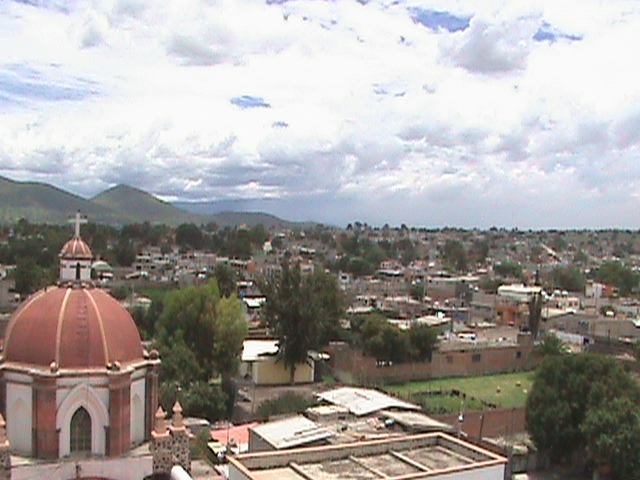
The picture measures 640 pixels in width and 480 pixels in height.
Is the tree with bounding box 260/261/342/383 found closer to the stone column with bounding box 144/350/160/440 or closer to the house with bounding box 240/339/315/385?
the house with bounding box 240/339/315/385

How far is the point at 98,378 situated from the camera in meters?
14.5

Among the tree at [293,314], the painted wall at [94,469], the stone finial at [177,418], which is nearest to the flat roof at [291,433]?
the stone finial at [177,418]

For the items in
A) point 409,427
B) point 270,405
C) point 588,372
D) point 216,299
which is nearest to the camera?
point 409,427

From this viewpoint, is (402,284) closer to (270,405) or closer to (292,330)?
(292,330)

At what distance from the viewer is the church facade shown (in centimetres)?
1420

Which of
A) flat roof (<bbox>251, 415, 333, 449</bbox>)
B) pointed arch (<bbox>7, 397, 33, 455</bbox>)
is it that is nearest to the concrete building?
flat roof (<bbox>251, 415, 333, 449</bbox>)

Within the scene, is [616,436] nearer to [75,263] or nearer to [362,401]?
[362,401]

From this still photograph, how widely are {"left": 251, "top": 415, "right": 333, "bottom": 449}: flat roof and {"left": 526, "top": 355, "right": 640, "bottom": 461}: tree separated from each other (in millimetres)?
9207

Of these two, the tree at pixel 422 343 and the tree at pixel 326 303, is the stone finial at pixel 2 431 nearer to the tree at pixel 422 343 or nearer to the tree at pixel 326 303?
the tree at pixel 326 303

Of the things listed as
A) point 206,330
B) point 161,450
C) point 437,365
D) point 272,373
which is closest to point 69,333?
point 161,450

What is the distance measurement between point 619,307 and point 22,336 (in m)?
52.7

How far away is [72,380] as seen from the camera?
1439cm

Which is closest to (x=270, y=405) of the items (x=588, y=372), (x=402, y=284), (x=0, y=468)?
(x=588, y=372)

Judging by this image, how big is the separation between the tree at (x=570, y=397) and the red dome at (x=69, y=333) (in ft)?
53.5
